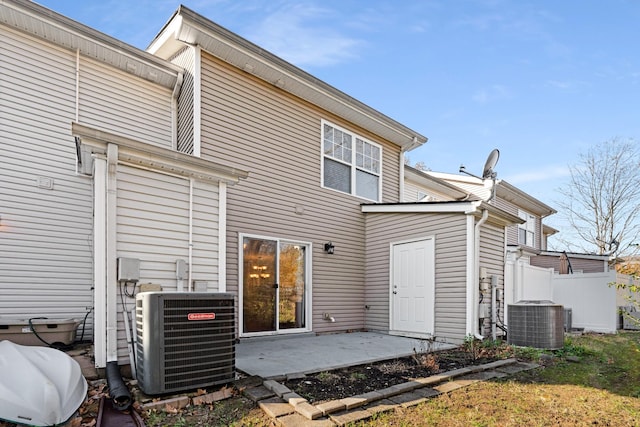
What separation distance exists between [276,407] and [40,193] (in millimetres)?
4969

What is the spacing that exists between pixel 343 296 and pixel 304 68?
4.74 meters

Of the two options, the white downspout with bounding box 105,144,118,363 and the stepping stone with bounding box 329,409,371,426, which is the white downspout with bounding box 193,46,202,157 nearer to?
the white downspout with bounding box 105,144,118,363

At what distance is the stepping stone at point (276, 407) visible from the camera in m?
3.21

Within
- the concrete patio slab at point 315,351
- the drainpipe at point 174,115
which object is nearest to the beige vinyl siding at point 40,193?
the drainpipe at point 174,115

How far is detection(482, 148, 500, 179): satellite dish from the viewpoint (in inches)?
396

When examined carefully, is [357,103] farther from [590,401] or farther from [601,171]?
[601,171]

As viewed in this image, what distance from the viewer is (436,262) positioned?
7273 mm

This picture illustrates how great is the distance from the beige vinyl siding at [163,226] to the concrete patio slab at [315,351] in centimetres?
120

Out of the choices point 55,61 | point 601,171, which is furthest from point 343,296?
point 601,171

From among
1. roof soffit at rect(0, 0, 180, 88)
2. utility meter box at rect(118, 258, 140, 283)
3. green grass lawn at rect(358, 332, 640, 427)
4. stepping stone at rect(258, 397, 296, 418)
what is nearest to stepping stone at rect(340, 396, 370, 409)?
green grass lawn at rect(358, 332, 640, 427)

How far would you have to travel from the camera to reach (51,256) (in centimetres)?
577

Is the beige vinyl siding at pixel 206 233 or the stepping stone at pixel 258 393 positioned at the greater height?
the beige vinyl siding at pixel 206 233

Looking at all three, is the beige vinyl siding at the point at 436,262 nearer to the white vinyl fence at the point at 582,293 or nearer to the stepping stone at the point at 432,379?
the stepping stone at the point at 432,379

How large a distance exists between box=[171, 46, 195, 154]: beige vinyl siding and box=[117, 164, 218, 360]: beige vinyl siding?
179 cm
